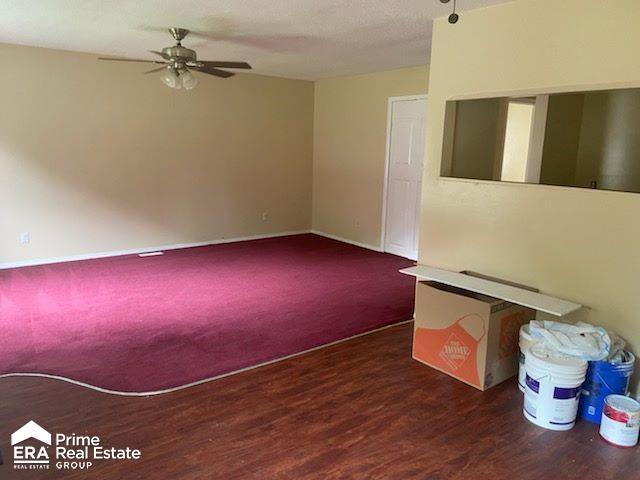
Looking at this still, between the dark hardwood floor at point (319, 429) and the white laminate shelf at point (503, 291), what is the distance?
56 centimetres

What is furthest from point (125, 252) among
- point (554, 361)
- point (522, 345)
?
point (554, 361)

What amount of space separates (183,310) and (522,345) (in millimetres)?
2633

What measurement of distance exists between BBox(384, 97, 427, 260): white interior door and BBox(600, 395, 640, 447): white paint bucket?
352 cm

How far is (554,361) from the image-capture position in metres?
2.34

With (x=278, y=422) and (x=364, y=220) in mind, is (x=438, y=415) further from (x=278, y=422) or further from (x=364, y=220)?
(x=364, y=220)

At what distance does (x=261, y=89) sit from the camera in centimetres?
645

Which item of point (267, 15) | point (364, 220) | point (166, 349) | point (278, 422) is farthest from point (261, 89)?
point (278, 422)

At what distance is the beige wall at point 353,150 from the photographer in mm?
5965

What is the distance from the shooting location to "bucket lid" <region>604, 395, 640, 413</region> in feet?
7.40

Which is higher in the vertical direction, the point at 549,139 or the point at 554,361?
the point at 549,139

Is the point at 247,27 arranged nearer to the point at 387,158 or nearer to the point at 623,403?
the point at 387,158

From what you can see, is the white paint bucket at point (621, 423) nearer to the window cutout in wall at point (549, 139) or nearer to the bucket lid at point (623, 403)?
the bucket lid at point (623, 403)

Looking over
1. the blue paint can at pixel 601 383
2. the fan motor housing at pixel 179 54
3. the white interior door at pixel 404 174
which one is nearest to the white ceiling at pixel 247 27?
the fan motor housing at pixel 179 54

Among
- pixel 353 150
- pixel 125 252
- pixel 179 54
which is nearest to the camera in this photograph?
pixel 179 54
